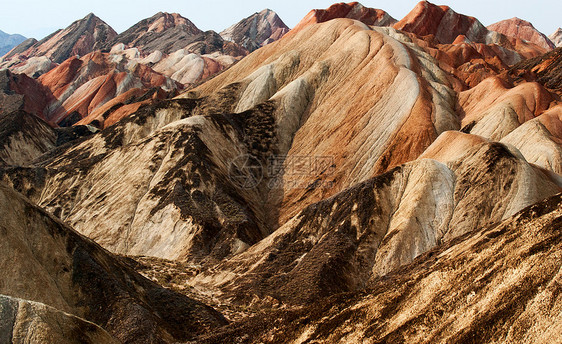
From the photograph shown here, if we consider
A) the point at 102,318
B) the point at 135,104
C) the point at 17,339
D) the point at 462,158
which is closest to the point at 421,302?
the point at 17,339

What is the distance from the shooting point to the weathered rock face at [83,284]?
94.9ft

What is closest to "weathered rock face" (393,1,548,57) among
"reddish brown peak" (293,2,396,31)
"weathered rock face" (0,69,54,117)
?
"reddish brown peak" (293,2,396,31)

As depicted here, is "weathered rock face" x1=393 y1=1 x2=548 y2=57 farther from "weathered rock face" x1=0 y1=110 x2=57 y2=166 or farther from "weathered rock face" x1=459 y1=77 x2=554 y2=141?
"weathered rock face" x1=0 y1=110 x2=57 y2=166

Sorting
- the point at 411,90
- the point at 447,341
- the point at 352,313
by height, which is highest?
the point at 411,90

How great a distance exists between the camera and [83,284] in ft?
103

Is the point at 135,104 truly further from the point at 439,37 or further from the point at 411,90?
the point at 439,37

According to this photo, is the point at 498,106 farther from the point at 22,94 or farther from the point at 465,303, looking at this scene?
the point at 22,94

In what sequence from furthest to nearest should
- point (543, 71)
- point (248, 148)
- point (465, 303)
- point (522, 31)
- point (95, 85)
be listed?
point (522, 31) < point (95, 85) < point (543, 71) < point (248, 148) < point (465, 303)

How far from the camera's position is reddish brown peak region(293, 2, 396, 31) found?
12750 centimetres

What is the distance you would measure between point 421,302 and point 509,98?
159 ft

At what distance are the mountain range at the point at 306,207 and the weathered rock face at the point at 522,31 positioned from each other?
7962cm

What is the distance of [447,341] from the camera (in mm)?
19703

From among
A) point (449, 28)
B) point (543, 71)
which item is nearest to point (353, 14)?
point (449, 28)

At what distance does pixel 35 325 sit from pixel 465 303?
13.6 meters
